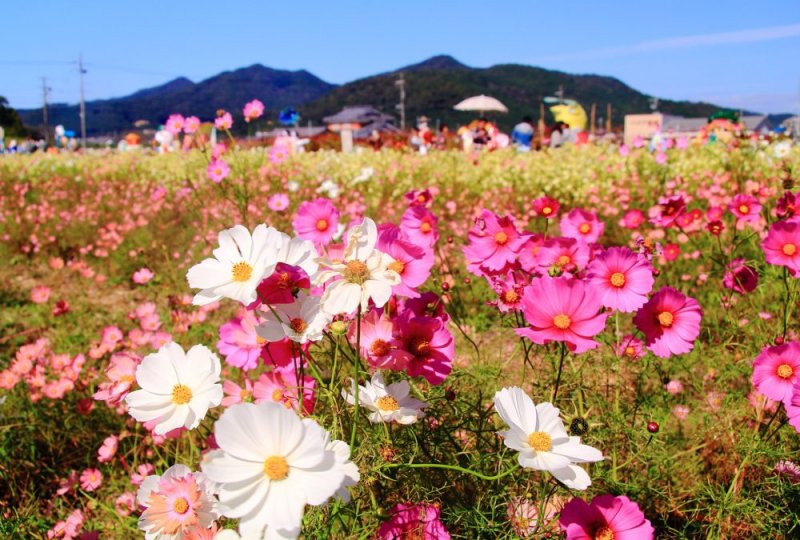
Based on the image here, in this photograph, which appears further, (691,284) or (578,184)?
(578,184)

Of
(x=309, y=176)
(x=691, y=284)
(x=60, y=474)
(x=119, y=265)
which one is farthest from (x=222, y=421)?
(x=309, y=176)

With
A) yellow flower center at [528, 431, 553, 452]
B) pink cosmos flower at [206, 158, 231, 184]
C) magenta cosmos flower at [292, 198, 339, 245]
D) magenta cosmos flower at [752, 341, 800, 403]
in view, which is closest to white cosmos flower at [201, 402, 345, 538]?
yellow flower center at [528, 431, 553, 452]

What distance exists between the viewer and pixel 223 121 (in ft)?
8.63

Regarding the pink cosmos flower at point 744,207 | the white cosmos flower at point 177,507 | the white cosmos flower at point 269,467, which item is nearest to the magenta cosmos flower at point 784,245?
the pink cosmos flower at point 744,207

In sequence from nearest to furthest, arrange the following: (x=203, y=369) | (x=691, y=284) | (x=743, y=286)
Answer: (x=203, y=369), (x=743, y=286), (x=691, y=284)

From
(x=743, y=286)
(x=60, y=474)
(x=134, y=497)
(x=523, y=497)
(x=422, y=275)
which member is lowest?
(x=60, y=474)

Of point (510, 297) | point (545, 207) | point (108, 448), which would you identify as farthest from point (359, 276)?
point (108, 448)

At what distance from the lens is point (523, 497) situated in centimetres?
109

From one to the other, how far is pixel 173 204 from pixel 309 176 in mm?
1513

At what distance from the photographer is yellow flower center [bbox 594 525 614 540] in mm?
919

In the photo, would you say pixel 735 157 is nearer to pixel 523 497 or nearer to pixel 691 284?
pixel 691 284

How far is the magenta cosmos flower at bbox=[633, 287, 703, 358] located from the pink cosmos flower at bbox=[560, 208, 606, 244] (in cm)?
34

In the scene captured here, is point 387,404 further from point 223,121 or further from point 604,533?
point 223,121

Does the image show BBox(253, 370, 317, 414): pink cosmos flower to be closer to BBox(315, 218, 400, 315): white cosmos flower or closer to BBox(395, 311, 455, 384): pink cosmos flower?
BBox(395, 311, 455, 384): pink cosmos flower
